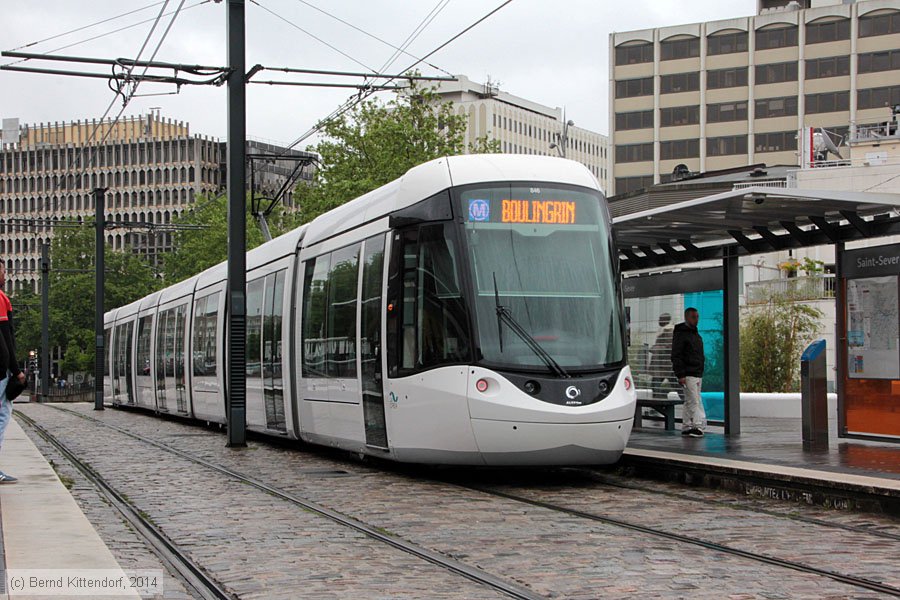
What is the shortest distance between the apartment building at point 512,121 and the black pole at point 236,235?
132340 millimetres

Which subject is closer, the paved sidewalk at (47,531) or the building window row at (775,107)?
the paved sidewalk at (47,531)

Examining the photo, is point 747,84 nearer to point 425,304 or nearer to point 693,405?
point 693,405

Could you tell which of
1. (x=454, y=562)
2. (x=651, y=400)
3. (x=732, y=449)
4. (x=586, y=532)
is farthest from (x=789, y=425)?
(x=454, y=562)

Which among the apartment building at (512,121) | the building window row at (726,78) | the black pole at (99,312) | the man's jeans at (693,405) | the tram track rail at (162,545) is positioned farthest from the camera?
the apartment building at (512,121)

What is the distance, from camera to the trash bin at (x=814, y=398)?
16328 mm

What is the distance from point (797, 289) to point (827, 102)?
2189 inches

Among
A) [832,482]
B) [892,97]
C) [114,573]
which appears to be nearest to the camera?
[114,573]

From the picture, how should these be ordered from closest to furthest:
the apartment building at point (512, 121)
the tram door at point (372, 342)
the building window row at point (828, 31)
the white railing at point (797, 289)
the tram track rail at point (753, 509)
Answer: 1. the tram track rail at point (753, 509)
2. the tram door at point (372, 342)
3. the white railing at point (797, 289)
4. the building window row at point (828, 31)
5. the apartment building at point (512, 121)

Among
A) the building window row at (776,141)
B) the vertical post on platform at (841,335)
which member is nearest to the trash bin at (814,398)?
the vertical post on platform at (841,335)

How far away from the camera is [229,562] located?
839cm

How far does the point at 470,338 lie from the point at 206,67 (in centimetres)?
861

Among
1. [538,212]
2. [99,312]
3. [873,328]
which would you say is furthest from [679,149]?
[538,212]

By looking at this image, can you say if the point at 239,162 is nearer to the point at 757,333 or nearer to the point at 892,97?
the point at 757,333

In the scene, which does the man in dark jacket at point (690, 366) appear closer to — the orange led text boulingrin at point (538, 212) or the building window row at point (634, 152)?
the orange led text boulingrin at point (538, 212)
